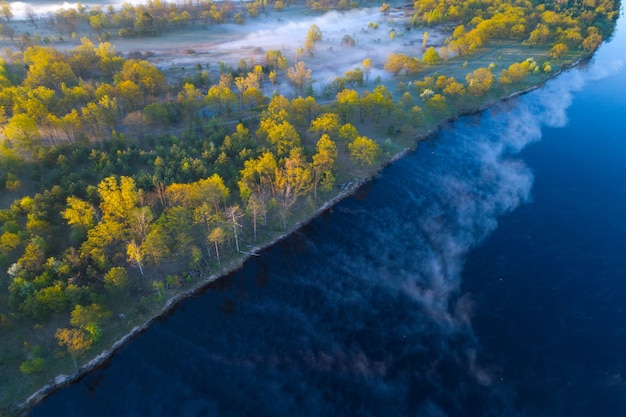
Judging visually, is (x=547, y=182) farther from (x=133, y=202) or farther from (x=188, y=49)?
(x=188, y=49)

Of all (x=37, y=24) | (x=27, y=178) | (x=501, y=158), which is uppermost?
(x=37, y=24)

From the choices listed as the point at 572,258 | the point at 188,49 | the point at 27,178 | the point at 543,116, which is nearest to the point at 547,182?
the point at 572,258

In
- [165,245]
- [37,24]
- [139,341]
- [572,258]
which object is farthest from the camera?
[37,24]

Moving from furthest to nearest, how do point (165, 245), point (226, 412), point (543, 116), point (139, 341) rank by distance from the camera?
point (543, 116) → point (165, 245) → point (139, 341) → point (226, 412)

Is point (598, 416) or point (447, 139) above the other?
point (447, 139)

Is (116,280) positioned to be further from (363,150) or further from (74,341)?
(363,150)

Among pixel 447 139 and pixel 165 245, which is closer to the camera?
pixel 165 245

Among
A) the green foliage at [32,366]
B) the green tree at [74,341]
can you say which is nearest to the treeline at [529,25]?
the green tree at [74,341]

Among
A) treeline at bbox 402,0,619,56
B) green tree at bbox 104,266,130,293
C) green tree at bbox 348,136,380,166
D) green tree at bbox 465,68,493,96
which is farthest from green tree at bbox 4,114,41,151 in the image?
treeline at bbox 402,0,619,56

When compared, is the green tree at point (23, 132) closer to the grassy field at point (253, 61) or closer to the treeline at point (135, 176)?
the treeline at point (135, 176)
